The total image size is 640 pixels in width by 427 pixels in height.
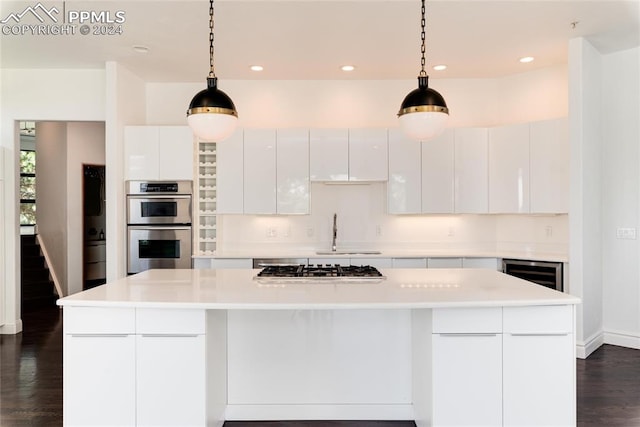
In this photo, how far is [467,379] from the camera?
2.27 m

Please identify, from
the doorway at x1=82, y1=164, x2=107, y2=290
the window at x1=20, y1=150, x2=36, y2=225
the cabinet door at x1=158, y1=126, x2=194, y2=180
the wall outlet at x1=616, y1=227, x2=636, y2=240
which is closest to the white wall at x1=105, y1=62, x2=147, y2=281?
the cabinet door at x1=158, y1=126, x2=194, y2=180

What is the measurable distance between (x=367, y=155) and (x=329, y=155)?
16.6 inches

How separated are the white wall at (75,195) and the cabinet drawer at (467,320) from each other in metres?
6.57

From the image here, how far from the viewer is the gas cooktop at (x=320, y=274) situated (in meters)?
2.80

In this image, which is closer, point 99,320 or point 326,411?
point 99,320

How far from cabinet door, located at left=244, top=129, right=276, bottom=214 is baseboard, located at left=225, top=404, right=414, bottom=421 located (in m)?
2.49

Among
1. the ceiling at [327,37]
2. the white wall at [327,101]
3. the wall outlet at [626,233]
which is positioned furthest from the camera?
the white wall at [327,101]

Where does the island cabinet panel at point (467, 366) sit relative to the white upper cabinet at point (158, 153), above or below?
below

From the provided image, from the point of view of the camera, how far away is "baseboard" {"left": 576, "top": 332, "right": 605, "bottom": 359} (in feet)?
13.1

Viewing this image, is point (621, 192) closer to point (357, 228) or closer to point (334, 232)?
point (357, 228)

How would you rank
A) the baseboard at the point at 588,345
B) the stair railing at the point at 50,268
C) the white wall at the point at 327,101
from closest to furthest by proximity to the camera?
the baseboard at the point at 588,345, the white wall at the point at 327,101, the stair railing at the point at 50,268

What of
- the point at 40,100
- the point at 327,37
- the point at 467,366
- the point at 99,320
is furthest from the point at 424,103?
the point at 40,100

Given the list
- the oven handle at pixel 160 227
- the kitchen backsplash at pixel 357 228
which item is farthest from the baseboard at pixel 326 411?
the kitchen backsplash at pixel 357 228

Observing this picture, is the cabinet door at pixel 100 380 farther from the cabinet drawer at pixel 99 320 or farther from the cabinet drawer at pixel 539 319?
the cabinet drawer at pixel 539 319
